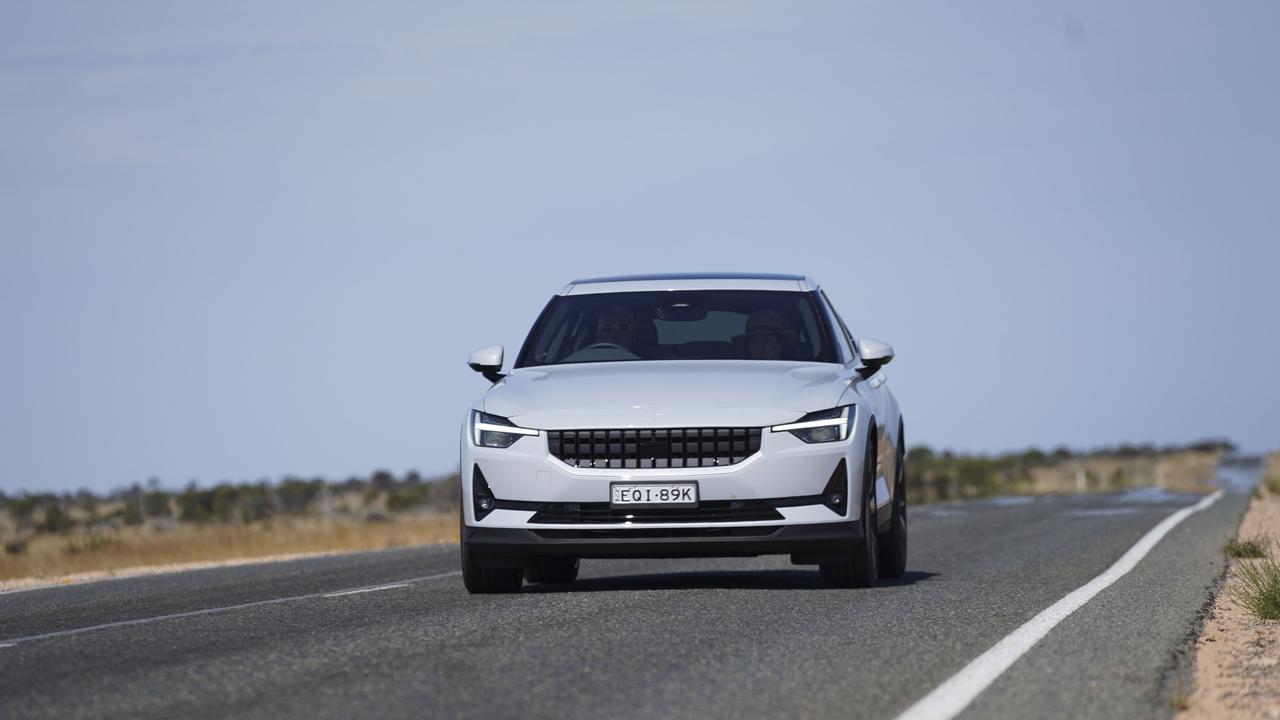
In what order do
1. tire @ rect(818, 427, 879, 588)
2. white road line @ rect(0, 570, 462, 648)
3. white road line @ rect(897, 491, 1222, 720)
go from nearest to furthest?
white road line @ rect(897, 491, 1222, 720)
white road line @ rect(0, 570, 462, 648)
tire @ rect(818, 427, 879, 588)

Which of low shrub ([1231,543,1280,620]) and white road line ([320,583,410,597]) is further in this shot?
white road line ([320,583,410,597])

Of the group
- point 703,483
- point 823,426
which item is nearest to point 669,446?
point 703,483

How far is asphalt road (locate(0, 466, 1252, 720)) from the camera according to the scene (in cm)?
635

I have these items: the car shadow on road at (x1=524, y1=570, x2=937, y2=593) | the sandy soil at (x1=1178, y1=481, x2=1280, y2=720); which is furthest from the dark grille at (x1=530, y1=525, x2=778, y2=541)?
the sandy soil at (x1=1178, y1=481, x2=1280, y2=720)

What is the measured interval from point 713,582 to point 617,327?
175cm

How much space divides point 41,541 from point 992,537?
30.3 metres

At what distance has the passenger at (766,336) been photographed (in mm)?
11336

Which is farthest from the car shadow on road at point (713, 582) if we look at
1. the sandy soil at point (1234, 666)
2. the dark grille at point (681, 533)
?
the sandy soil at point (1234, 666)

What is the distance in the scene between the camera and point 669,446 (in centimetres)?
1002

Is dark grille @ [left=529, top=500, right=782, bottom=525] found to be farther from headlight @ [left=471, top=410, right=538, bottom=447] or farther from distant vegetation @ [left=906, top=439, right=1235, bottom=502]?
distant vegetation @ [left=906, top=439, right=1235, bottom=502]

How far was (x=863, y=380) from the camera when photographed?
11.4 metres

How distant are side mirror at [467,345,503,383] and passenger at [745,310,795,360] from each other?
157 centimetres

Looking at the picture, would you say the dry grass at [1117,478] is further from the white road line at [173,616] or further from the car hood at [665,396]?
the car hood at [665,396]

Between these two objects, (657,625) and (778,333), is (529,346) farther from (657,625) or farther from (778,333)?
(657,625)
